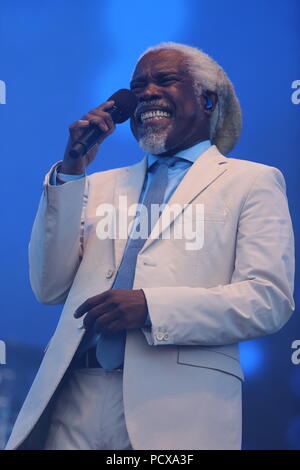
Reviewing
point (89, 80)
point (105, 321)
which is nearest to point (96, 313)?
point (105, 321)

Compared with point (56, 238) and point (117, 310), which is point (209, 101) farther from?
point (117, 310)

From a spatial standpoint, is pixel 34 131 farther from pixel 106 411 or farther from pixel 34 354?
pixel 106 411

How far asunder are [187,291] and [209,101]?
2.32 feet

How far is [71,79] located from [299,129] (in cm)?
72

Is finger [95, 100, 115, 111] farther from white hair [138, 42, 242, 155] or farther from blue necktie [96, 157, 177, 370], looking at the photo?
white hair [138, 42, 242, 155]

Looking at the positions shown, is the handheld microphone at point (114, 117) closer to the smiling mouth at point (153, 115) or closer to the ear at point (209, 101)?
the smiling mouth at point (153, 115)

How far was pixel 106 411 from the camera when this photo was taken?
173 centimetres

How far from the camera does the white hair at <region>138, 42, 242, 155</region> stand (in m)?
2.19

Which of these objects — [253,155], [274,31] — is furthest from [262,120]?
[274,31]

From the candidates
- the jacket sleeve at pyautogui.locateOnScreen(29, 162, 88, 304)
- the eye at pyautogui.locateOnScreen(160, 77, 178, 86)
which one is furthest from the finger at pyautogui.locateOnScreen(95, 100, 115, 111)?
the eye at pyautogui.locateOnScreen(160, 77, 178, 86)

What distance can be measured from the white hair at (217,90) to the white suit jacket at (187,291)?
0.90 feet

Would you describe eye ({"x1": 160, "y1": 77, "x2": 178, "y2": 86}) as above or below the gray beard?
above

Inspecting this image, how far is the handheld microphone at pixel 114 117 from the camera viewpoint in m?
1.79

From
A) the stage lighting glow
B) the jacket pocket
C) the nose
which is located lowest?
the stage lighting glow
